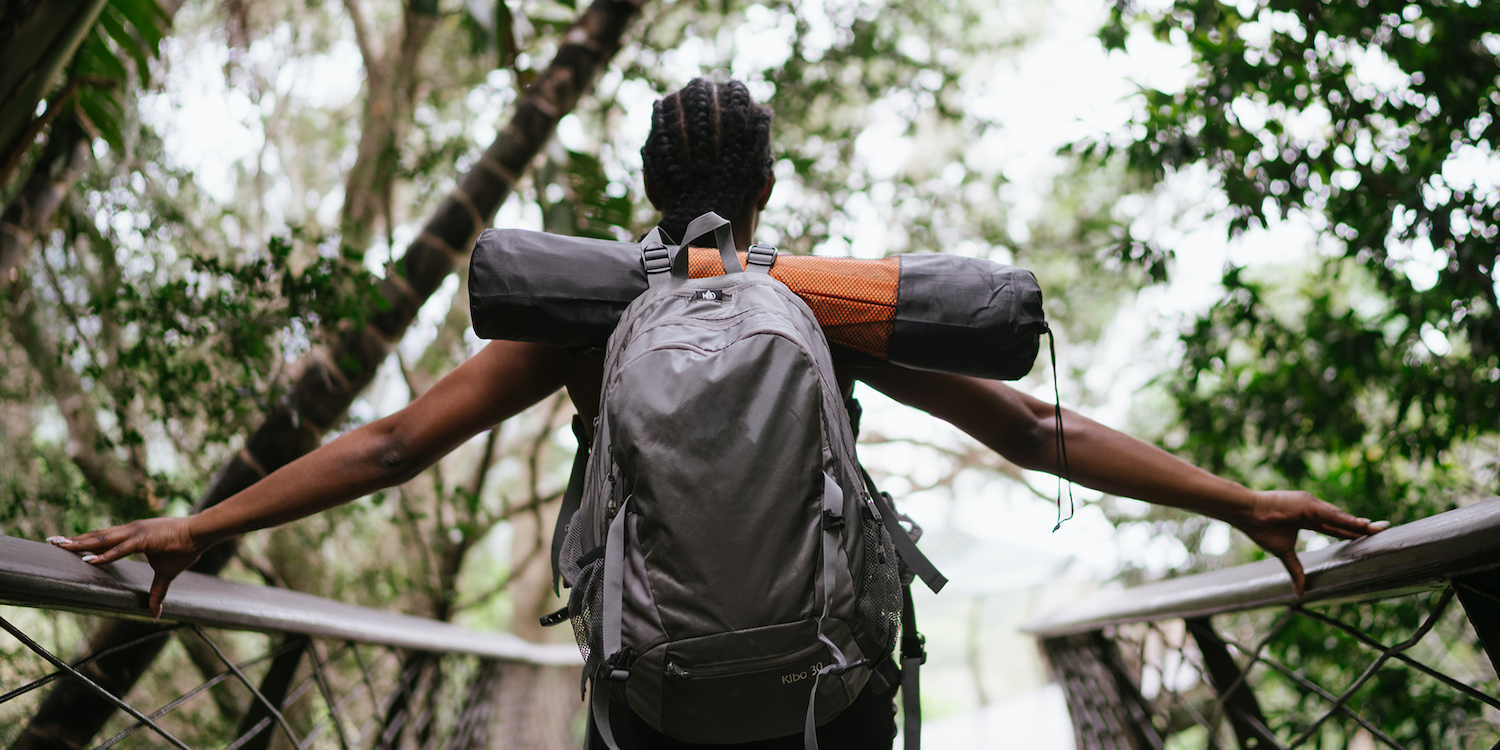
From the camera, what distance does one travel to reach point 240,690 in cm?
434

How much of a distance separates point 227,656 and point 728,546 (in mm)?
1553

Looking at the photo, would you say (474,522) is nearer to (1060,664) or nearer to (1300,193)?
(1060,664)

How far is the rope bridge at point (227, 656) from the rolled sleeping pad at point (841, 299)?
1.78 feet

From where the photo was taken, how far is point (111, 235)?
305cm

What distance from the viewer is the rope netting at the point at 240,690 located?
48.3 inches

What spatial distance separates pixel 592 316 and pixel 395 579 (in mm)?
3567

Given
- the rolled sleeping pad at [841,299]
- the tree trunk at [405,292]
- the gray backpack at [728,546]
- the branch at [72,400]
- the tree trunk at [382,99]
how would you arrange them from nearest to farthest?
the gray backpack at [728,546] < the rolled sleeping pad at [841,299] < the tree trunk at [405,292] < the branch at [72,400] < the tree trunk at [382,99]

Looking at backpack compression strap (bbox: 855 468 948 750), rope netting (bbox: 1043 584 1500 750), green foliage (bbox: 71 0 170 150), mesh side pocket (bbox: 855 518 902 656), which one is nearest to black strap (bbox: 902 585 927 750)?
backpack compression strap (bbox: 855 468 948 750)

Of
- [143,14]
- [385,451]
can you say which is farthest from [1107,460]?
[143,14]

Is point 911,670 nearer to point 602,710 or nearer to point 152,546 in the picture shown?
point 602,710

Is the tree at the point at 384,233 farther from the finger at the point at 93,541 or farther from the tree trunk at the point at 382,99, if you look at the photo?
the finger at the point at 93,541

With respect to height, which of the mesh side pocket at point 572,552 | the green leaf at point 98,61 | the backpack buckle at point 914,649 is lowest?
the backpack buckle at point 914,649

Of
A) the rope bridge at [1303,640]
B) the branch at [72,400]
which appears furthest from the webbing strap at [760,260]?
the branch at [72,400]

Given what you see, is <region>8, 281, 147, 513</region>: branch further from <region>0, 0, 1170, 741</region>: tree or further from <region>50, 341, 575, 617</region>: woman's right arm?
<region>50, 341, 575, 617</region>: woman's right arm
